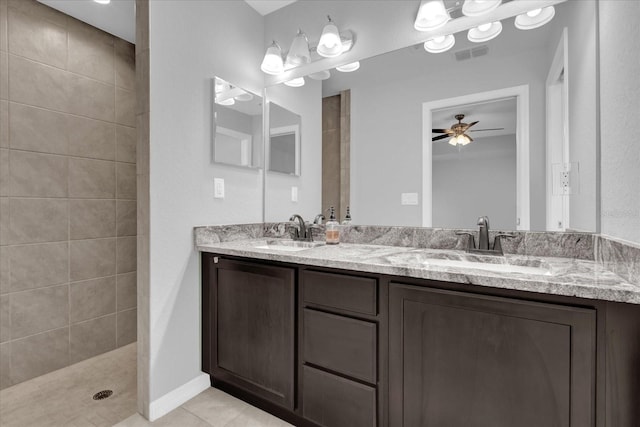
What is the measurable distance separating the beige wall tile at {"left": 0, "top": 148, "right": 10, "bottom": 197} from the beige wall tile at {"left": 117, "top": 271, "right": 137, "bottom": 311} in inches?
35.5

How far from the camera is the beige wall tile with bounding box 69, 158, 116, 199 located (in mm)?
2154

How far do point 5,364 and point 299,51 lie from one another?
2659 mm

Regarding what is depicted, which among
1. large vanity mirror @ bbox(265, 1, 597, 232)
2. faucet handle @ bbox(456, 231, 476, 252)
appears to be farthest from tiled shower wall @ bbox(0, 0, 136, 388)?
faucet handle @ bbox(456, 231, 476, 252)

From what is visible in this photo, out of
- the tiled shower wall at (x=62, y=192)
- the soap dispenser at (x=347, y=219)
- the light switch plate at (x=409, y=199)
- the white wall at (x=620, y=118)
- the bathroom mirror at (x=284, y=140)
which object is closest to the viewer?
the white wall at (x=620, y=118)

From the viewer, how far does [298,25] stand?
2.18m

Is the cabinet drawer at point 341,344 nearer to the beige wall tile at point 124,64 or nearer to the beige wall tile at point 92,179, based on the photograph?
the beige wall tile at point 92,179

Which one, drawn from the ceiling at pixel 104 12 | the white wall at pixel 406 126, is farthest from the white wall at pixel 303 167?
the ceiling at pixel 104 12

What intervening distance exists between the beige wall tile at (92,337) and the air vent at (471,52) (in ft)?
9.61

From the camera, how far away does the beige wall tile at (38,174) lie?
189 centimetres

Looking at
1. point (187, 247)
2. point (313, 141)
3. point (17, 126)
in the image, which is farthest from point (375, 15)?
point (17, 126)

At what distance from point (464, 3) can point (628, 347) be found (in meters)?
1.61

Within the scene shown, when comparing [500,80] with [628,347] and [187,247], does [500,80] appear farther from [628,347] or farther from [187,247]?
[187,247]

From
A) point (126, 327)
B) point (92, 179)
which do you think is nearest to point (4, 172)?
point (92, 179)

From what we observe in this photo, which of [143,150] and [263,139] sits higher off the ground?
[263,139]
